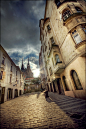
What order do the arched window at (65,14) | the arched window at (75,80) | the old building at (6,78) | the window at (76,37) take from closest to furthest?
the window at (76,37)
the arched window at (75,80)
the arched window at (65,14)
the old building at (6,78)

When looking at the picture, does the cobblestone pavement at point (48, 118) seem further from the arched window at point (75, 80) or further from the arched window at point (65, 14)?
the arched window at point (65, 14)

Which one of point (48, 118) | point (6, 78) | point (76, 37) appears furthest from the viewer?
point (6, 78)

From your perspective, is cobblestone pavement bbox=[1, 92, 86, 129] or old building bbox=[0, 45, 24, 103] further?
old building bbox=[0, 45, 24, 103]

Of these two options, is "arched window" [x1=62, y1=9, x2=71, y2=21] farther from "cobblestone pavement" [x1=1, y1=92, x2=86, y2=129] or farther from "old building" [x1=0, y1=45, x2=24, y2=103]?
"old building" [x1=0, y1=45, x2=24, y2=103]

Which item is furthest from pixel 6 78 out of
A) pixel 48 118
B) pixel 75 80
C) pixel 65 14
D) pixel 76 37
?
pixel 65 14

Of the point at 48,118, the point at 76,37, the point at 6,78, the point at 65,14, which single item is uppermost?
the point at 65,14

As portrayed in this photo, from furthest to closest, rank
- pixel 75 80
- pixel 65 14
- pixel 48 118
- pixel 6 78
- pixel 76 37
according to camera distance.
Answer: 1. pixel 6 78
2. pixel 65 14
3. pixel 75 80
4. pixel 76 37
5. pixel 48 118

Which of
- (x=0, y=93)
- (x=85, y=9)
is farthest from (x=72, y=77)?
(x=0, y=93)

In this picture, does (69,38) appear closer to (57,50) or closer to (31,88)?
(57,50)

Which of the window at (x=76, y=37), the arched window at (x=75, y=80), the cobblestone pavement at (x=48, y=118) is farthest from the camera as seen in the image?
the arched window at (x=75, y=80)

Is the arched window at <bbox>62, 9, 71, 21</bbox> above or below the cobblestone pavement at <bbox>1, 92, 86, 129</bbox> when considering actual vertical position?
above

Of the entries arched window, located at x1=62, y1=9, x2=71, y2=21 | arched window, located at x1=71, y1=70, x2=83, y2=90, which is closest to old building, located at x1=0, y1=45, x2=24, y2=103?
arched window, located at x1=71, y1=70, x2=83, y2=90

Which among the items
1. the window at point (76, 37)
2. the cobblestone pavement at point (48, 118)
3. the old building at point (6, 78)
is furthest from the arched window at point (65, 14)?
the old building at point (6, 78)

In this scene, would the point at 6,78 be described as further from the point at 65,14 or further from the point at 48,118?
the point at 65,14
